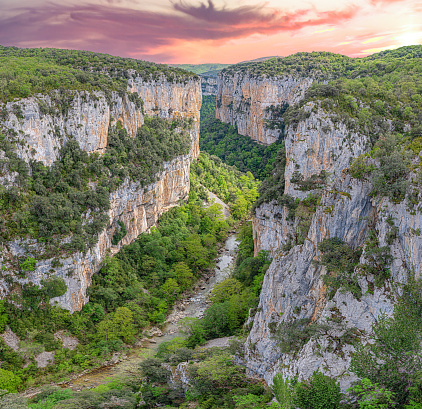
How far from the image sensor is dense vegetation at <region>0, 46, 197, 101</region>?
43625 millimetres

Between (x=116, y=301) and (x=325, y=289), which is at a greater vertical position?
(x=325, y=289)

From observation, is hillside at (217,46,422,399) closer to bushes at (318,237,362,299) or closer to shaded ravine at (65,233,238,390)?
bushes at (318,237,362,299)

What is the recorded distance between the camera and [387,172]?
22.5 meters

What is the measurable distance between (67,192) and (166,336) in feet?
72.8

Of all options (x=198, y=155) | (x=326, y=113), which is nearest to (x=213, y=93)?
(x=198, y=155)

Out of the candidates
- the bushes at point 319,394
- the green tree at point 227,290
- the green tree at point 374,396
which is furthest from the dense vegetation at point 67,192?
the green tree at point 374,396

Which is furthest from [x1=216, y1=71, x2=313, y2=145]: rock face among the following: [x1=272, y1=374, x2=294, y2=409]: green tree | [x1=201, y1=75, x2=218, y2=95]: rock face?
Answer: [x1=272, y1=374, x2=294, y2=409]: green tree

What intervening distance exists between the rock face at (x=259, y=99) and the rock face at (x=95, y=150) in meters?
42.0

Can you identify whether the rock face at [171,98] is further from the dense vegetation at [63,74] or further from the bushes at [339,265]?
the bushes at [339,265]

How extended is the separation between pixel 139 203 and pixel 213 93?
136 m

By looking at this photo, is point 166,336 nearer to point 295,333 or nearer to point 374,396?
point 295,333

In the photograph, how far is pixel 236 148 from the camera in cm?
12231

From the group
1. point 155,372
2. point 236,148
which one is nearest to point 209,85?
point 236,148

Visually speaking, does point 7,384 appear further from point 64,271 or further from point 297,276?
point 297,276
